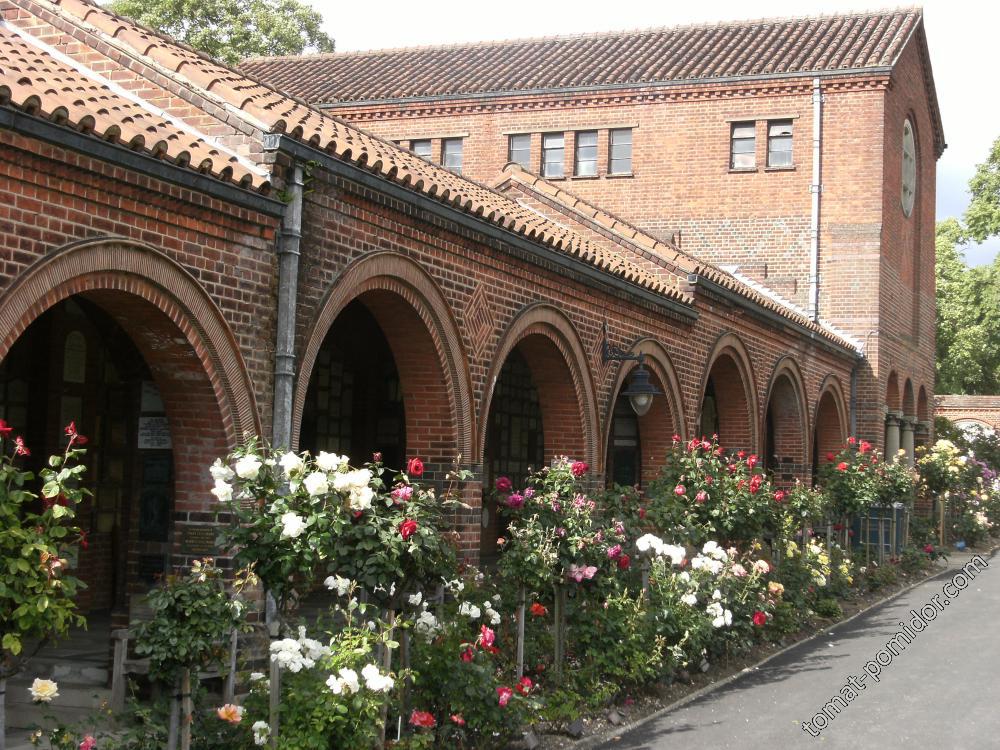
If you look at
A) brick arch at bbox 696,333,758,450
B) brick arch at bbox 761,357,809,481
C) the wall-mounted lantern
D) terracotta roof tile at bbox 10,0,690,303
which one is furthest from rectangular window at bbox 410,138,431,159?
terracotta roof tile at bbox 10,0,690,303

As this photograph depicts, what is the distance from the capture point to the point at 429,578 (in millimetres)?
7457

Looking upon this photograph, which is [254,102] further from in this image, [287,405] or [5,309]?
[5,309]

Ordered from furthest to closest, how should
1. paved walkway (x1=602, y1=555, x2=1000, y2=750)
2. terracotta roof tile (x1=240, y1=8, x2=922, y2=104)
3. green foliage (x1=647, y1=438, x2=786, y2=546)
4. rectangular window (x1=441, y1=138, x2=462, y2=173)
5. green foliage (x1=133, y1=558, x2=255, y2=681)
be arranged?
1. rectangular window (x1=441, y1=138, x2=462, y2=173)
2. terracotta roof tile (x1=240, y1=8, x2=922, y2=104)
3. green foliage (x1=647, y1=438, x2=786, y2=546)
4. paved walkway (x1=602, y1=555, x2=1000, y2=750)
5. green foliage (x1=133, y1=558, x2=255, y2=681)

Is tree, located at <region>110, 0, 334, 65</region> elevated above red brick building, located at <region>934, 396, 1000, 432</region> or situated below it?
above

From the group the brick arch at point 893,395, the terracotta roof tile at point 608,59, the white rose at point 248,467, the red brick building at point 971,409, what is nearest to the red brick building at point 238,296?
the white rose at point 248,467

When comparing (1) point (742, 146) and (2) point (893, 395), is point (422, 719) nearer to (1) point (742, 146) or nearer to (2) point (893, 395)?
(1) point (742, 146)

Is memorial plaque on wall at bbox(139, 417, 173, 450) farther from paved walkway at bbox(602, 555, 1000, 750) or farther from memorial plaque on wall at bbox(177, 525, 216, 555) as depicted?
paved walkway at bbox(602, 555, 1000, 750)

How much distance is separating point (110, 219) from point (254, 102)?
2.13m

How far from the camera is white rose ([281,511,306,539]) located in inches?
262

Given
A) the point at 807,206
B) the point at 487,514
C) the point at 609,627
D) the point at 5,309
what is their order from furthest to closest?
the point at 807,206
the point at 487,514
the point at 609,627
the point at 5,309

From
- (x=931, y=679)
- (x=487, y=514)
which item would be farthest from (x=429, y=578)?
(x=487, y=514)

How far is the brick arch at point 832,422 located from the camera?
81.1ft

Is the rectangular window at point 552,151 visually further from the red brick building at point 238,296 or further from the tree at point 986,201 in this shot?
the tree at point 986,201

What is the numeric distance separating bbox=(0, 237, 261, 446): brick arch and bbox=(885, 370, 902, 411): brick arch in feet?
73.3
